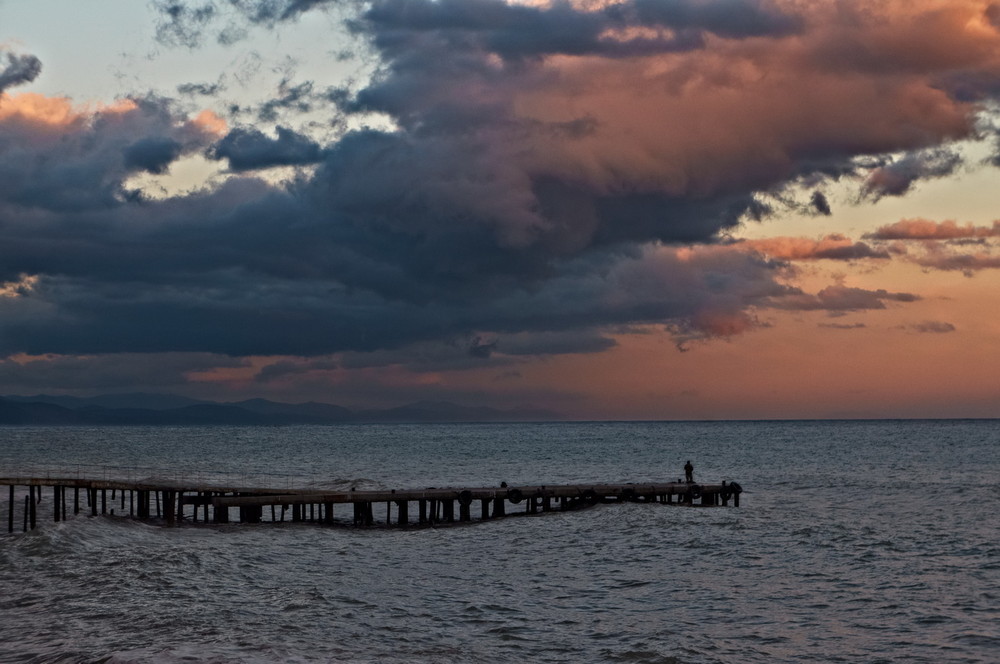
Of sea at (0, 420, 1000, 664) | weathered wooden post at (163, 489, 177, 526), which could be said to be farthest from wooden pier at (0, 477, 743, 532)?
sea at (0, 420, 1000, 664)

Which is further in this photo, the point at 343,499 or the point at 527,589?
the point at 343,499

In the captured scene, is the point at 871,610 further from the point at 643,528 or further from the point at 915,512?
the point at 915,512

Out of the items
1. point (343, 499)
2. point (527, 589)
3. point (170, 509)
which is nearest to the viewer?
point (527, 589)

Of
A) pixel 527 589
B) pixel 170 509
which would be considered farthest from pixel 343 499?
pixel 527 589

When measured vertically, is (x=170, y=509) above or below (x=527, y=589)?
above

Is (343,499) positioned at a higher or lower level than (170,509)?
higher

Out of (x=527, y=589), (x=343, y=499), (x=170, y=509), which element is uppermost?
(x=343, y=499)

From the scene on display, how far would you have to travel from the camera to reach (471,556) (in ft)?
116

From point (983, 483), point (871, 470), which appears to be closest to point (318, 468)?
point (871, 470)

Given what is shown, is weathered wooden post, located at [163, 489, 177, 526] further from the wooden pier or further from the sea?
the sea

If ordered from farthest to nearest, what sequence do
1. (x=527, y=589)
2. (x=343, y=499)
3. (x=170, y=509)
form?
(x=343, y=499), (x=170, y=509), (x=527, y=589)

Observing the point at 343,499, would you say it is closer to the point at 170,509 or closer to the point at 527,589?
the point at 170,509

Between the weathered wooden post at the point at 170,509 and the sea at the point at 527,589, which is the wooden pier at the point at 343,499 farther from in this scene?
the sea at the point at 527,589

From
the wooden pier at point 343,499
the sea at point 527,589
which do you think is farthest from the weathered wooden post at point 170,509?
the sea at point 527,589
